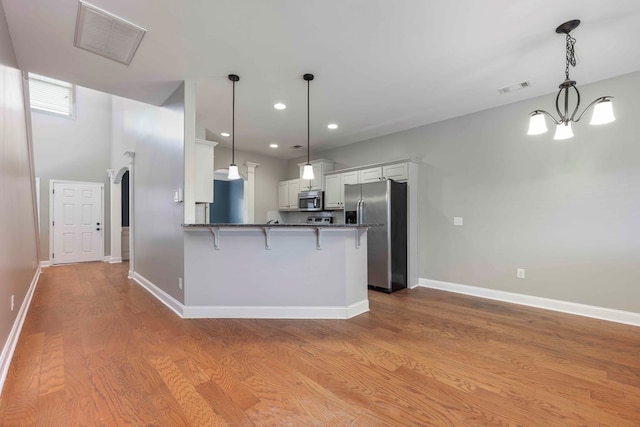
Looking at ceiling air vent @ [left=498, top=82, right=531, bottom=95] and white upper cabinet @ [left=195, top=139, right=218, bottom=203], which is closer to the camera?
ceiling air vent @ [left=498, top=82, right=531, bottom=95]

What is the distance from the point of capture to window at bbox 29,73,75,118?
6.22m

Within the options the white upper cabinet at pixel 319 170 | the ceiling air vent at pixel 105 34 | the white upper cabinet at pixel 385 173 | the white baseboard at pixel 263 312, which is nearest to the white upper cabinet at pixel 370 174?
the white upper cabinet at pixel 385 173

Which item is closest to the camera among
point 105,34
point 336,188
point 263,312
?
point 105,34

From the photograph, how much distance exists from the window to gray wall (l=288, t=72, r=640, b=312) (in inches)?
303

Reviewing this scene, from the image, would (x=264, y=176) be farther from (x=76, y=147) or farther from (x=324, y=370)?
(x=324, y=370)

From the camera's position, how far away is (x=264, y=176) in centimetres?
638

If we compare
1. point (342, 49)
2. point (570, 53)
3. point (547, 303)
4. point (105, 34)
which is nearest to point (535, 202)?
point (547, 303)

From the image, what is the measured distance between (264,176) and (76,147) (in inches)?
177

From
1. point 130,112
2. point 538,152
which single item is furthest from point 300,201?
point 538,152

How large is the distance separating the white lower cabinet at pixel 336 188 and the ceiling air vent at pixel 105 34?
3503 mm

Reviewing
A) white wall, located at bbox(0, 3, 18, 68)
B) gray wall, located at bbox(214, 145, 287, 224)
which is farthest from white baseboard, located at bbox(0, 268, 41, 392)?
gray wall, located at bbox(214, 145, 287, 224)

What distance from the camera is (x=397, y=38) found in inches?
92.7

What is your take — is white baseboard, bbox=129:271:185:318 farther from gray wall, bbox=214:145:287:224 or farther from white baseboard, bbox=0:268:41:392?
gray wall, bbox=214:145:287:224

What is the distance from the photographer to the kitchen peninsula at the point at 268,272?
3.02m
